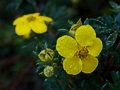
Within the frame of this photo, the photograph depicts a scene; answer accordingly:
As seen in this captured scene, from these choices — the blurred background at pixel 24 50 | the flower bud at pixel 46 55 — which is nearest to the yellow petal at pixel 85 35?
the flower bud at pixel 46 55

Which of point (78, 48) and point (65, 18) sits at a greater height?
point (78, 48)

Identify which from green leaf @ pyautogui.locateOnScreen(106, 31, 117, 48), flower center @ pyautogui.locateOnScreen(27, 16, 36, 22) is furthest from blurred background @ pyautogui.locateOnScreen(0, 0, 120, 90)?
green leaf @ pyautogui.locateOnScreen(106, 31, 117, 48)

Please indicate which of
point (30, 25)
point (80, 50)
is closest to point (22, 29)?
point (30, 25)

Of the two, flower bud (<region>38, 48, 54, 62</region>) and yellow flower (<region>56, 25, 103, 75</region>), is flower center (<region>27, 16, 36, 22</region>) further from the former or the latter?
yellow flower (<region>56, 25, 103, 75</region>)

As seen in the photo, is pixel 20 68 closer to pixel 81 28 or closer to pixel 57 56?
pixel 57 56

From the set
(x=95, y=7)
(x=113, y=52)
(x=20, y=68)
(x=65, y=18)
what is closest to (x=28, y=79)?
(x=20, y=68)

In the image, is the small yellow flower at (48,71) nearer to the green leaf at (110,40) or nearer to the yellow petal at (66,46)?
the yellow petal at (66,46)
